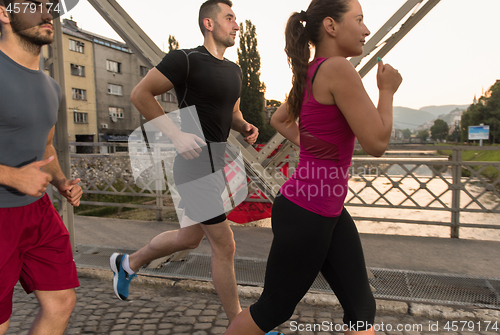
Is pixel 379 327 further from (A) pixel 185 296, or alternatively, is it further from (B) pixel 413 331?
(A) pixel 185 296

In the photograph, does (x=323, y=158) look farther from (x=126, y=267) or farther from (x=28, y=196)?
(x=126, y=267)

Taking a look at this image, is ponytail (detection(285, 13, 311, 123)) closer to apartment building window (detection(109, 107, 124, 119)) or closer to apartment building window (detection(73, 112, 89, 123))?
apartment building window (detection(73, 112, 89, 123))

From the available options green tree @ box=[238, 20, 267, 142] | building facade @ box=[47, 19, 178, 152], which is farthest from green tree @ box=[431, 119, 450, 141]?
green tree @ box=[238, 20, 267, 142]

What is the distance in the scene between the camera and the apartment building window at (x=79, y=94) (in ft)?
151

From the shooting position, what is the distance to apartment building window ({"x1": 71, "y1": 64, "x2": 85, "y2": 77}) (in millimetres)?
45969

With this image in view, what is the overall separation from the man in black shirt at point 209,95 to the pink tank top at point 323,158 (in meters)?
0.81

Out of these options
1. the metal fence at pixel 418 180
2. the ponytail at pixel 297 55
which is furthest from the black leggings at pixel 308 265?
the metal fence at pixel 418 180

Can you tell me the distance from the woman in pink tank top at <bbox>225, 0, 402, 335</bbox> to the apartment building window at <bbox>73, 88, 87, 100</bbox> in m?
50.4

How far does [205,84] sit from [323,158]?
1015 millimetres

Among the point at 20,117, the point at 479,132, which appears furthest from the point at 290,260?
the point at 479,132

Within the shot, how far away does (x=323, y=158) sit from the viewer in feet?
4.89

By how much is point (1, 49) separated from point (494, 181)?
19.0 ft

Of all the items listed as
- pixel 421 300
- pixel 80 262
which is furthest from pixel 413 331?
pixel 80 262

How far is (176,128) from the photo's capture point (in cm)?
211
